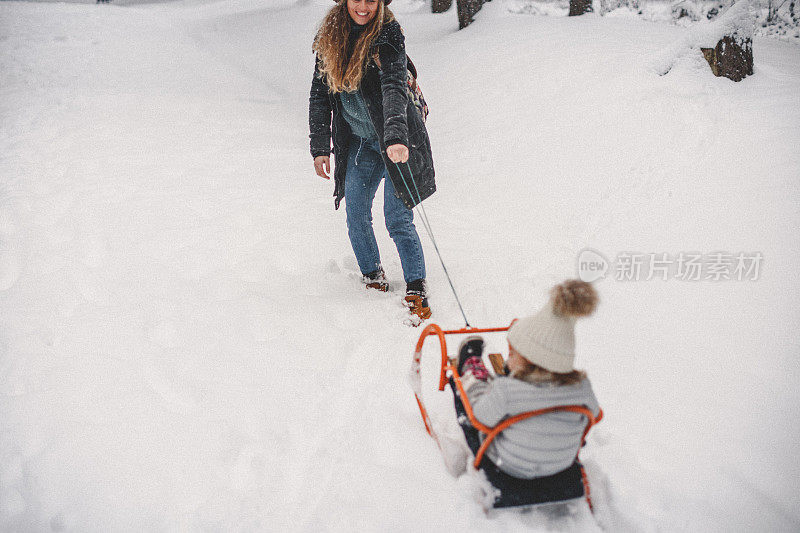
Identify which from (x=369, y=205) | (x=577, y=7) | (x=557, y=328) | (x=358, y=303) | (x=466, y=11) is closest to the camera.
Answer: (x=557, y=328)

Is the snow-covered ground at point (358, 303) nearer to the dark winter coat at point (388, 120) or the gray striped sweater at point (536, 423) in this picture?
the gray striped sweater at point (536, 423)

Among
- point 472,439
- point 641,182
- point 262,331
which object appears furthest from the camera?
point 641,182

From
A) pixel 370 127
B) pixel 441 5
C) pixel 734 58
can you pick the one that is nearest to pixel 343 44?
pixel 370 127

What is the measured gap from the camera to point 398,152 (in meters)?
2.21

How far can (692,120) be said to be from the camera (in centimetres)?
436

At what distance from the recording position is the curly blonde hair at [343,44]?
2.20m

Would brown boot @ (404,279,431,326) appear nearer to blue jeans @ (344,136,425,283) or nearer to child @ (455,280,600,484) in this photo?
blue jeans @ (344,136,425,283)

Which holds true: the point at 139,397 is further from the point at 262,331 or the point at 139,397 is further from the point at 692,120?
the point at 692,120

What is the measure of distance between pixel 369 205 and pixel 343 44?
93cm

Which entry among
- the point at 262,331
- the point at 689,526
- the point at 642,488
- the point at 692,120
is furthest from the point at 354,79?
the point at 692,120

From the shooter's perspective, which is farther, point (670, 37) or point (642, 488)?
point (670, 37)

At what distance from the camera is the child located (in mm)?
1372

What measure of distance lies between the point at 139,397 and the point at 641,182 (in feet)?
13.5

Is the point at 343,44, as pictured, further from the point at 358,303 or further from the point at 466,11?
the point at 466,11
